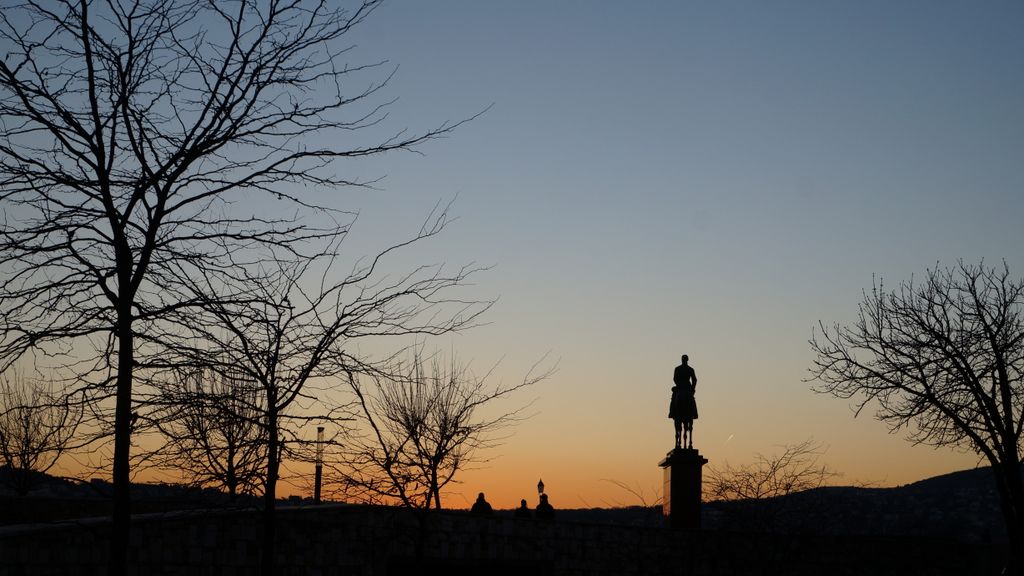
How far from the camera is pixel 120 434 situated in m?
8.12

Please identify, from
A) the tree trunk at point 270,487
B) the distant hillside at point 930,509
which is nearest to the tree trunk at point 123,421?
the tree trunk at point 270,487

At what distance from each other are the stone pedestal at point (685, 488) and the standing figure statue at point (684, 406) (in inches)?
16.0

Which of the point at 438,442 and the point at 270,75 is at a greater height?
the point at 270,75

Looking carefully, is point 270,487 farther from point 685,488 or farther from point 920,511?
point 920,511

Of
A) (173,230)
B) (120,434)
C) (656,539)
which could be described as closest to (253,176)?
(173,230)

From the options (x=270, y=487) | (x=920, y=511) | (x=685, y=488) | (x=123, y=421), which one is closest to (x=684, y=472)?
(x=685, y=488)

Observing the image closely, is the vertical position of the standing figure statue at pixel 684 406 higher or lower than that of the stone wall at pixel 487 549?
higher

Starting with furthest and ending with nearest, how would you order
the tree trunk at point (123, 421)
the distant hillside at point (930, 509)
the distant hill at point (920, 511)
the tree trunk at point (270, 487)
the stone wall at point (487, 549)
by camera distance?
the distant hillside at point (930, 509)
the distant hill at point (920, 511)
the stone wall at point (487, 549)
the tree trunk at point (270, 487)
the tree trunk at point (123, 421)

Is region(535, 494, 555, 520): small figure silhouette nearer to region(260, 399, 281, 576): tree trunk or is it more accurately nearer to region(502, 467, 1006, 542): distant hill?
region(260, 399, 281, 576): tree trunk

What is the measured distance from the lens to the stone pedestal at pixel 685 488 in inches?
1053

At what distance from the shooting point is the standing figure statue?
2700 centimetres

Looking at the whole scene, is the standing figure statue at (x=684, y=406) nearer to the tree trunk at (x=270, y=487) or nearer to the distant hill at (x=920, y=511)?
the tree trunk at (x=270, y=487)

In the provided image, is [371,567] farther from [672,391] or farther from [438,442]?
[672,391]

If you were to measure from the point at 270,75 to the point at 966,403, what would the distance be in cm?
1536
